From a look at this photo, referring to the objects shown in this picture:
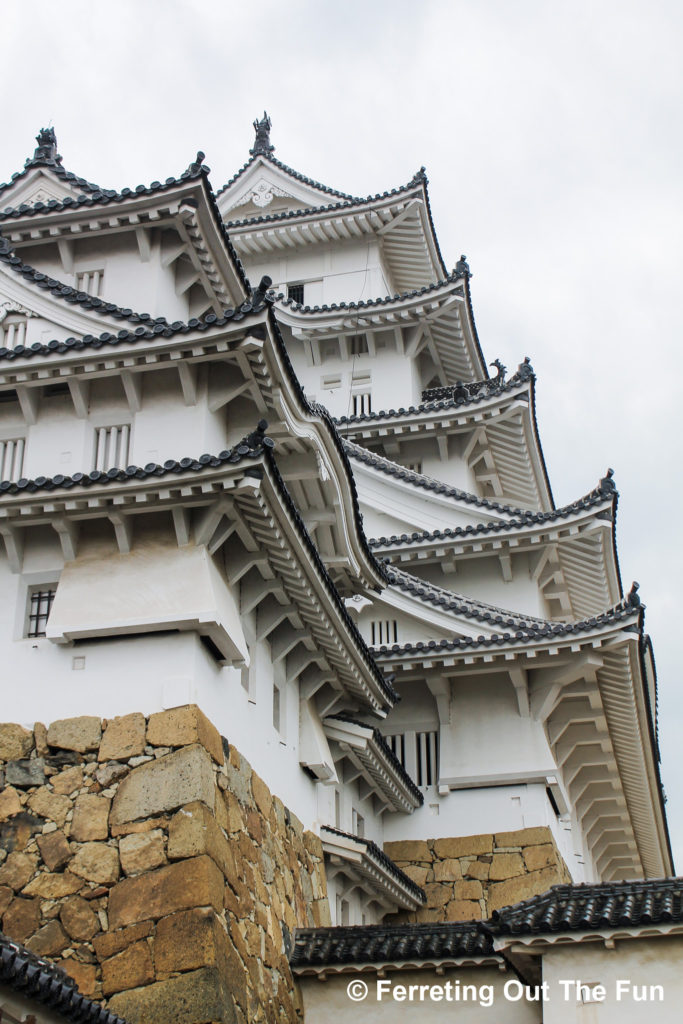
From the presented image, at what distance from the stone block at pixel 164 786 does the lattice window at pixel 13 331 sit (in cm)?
684

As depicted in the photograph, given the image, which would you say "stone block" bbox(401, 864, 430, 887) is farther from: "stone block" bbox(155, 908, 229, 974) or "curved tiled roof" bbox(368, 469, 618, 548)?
"stone block" bbox(155, 908, 229, 974)

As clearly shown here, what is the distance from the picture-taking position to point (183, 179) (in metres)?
17.3

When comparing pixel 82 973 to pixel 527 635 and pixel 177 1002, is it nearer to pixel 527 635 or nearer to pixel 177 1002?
pixel 177 1002

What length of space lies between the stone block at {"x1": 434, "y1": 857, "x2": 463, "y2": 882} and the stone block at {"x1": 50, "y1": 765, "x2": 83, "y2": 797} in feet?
34.4

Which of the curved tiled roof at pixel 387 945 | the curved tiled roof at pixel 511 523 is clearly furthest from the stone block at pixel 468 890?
the curved tiled roof at pixel 511 523

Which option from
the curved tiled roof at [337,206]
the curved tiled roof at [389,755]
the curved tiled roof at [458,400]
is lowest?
the curved tiled roof at [389,755]

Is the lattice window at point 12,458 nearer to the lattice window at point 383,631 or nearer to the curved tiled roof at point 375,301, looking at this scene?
the lattice window at point 383,631

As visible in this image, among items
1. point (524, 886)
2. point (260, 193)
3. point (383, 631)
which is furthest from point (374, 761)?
point (260, 193)

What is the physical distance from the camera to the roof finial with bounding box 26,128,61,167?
19.8 meters

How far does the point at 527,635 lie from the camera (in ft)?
70.7

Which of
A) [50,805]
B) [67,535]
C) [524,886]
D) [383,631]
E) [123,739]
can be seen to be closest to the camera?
[50,805]

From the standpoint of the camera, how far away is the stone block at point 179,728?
13.0 meters

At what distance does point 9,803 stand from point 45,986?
3.49 metres

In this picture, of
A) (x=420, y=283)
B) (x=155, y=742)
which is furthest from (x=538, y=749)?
(x=420, y=283)
